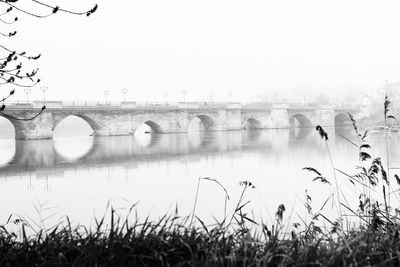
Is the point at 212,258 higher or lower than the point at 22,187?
higher

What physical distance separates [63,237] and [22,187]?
10.7m

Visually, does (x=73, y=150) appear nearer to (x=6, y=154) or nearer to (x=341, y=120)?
(x=6, y=154)

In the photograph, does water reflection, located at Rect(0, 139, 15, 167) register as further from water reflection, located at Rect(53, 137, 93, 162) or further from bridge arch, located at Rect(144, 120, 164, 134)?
bridge arch, located at Rect(144, 120, 164, 134)

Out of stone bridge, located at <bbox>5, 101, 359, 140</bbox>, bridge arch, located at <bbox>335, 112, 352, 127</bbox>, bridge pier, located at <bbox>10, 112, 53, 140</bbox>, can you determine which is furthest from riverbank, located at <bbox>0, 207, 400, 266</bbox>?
bridge arch, located at <bbox>335, 112, 352, 127</bbox>

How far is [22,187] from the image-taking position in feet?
44.3

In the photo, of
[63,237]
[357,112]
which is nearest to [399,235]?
[63,237]

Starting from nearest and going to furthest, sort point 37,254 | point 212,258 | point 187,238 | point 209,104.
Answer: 1. point 212,258
2. point 37,254
3. point 187,238
4. point 209,104

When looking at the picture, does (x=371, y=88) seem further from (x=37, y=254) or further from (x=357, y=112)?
(x=37, y=254)

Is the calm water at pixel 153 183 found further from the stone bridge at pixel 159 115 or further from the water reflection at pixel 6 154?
the stone bridge at pixel 159 115

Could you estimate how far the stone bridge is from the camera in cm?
4088

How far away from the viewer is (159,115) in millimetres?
50531

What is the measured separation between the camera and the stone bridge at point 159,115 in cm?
4088

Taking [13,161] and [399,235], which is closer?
[399,235]

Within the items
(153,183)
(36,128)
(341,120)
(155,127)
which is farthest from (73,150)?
(341,120)
